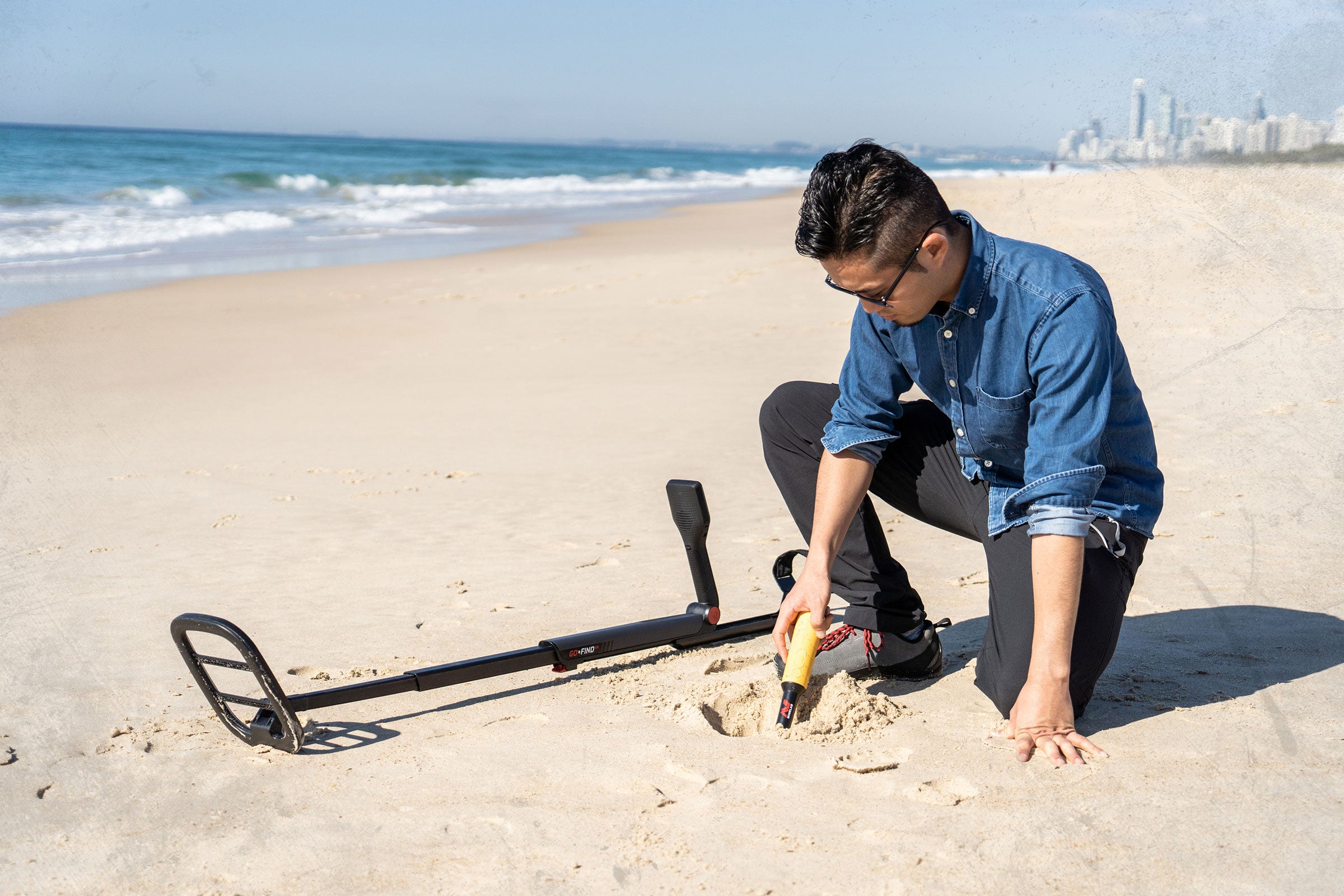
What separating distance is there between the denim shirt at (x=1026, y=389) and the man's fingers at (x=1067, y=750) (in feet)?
1.48

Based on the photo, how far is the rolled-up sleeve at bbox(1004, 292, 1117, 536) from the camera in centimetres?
201

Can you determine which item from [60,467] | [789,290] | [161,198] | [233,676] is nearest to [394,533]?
[233,676]

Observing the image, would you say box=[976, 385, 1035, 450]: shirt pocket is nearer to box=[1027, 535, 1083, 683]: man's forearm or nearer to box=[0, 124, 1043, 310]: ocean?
box=[1027, 535, 1083, 683]: man's forearm

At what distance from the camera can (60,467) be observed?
4.54 m

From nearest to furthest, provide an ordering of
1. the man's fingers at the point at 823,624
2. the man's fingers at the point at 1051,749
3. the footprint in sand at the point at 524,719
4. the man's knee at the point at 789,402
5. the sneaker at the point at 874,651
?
the man's fingers at the point at 1051,749
the man's fingers at the point at 823,624
the footprint in sand at the point at 524,719
the sneaker at the point at 874,651
the man's knee at the point at 789,402

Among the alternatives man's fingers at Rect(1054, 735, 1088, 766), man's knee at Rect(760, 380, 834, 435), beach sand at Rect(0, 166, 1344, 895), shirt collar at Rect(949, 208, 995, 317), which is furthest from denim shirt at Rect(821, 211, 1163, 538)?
beach sand at Rect(0, 166, 1344, 895)

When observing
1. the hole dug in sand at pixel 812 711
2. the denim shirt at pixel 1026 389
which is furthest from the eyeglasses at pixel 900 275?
the hole dug in sand at pixel 812 711

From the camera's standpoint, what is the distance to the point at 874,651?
2.60m

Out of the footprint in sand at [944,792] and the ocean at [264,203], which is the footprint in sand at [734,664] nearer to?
the footprint in sand at [944,792]

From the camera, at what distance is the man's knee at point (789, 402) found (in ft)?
8.82

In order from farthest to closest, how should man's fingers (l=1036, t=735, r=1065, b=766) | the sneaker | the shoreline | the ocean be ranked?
the ocean
the shoreline
the sneaker
man's fingers (l=1036, t=735, r=1065, b=766)

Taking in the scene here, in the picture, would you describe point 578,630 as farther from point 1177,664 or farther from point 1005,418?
point 1177,664

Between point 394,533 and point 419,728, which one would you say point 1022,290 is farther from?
point 394,533

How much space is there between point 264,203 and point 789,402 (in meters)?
20.1
